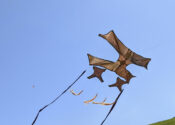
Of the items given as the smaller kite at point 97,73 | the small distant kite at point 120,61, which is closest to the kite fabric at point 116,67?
the small distant kite at point 120,61

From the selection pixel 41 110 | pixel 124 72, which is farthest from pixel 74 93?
pixel 41 110

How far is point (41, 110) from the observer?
9.36 m

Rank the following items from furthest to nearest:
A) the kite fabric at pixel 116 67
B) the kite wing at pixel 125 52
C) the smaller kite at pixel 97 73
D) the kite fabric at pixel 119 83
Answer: the smaller kite at pixel 97 73 → the kite fabric at pixel 119 83 → the kite fabric at pixel 116 67 → the kite wing at pixel 125 52

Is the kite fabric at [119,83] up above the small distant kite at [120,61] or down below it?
below

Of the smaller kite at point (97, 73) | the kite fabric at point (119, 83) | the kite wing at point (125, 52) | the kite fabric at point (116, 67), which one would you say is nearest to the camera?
the kite wing at point (125, 52)

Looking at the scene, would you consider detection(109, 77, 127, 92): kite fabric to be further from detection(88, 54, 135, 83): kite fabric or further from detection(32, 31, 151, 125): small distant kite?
detection(88, 54, 135, 83): kite fabric

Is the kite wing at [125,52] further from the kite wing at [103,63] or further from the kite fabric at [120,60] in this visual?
the kite wing at [103,63]

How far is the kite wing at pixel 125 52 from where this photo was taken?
1255 centimetres

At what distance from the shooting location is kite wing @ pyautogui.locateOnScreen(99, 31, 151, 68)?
1255 centimetres

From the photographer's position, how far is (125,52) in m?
12.6

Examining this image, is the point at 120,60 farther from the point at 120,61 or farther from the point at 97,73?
the point at 97,73

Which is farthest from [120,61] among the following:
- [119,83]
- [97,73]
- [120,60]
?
[97,73]

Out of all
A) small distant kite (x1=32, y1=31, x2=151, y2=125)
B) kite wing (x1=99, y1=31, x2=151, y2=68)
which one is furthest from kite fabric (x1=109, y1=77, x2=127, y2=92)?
kite wing (x1=99, y1=31, x2=151, y2=68)

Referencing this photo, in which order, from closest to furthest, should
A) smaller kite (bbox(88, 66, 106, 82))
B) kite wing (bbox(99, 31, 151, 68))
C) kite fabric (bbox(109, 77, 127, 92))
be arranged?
kite wing (bbox(99, 31, 151, 68)), kite fabric (bbox(109, 77, 127, 92)), smaller kite (bbox(88, 66, 106, 82))
